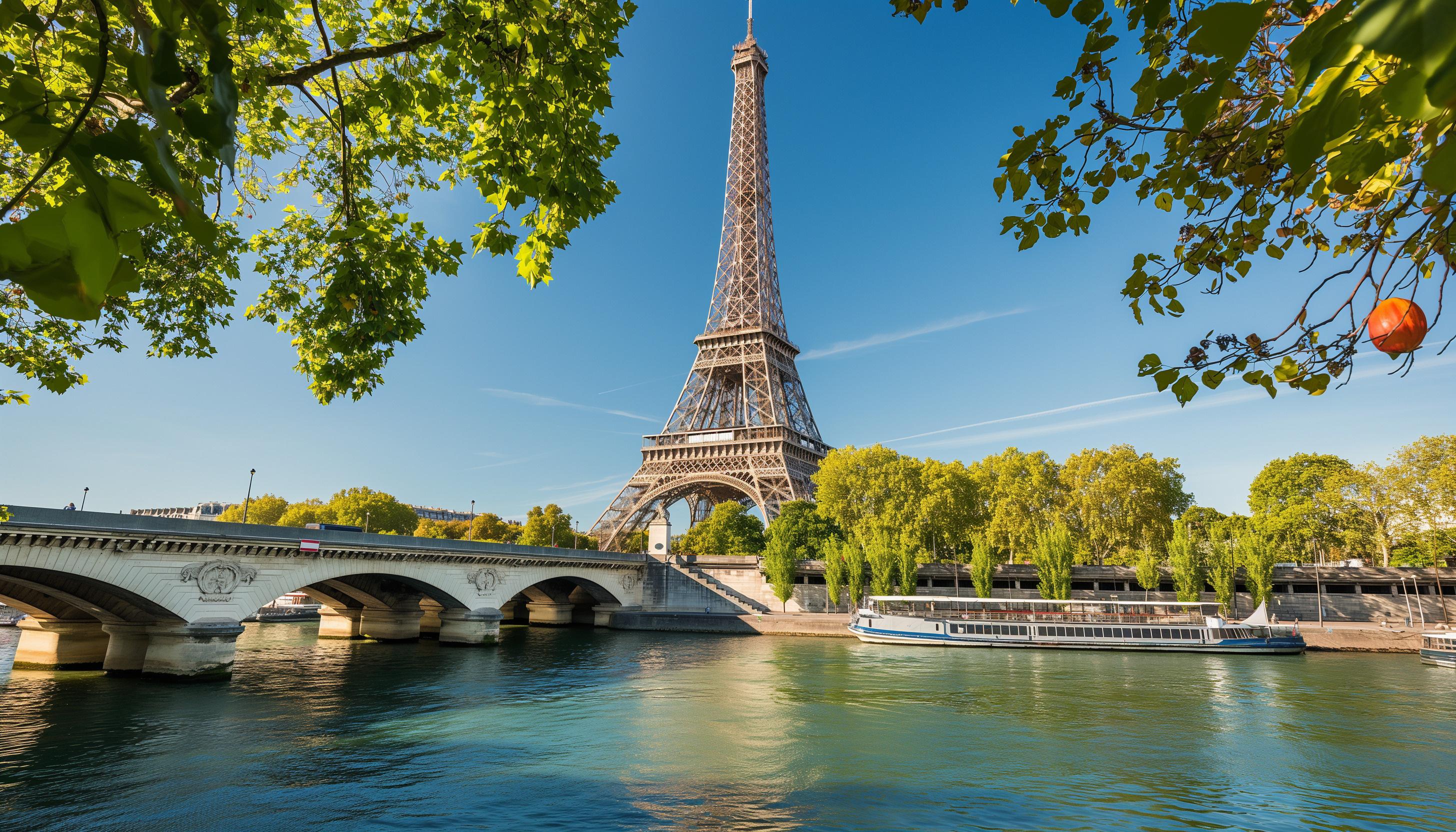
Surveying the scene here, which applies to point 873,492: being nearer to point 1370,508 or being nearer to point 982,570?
point 982,570

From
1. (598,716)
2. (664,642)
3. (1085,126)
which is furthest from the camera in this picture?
(664,642)

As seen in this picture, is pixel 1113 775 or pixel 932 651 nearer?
pixel 1113 775

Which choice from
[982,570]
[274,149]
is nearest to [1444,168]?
[274,149]

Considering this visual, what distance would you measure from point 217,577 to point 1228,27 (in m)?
29.6

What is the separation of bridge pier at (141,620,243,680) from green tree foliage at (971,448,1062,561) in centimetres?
4396

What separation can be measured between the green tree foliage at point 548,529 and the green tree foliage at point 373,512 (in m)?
11.6

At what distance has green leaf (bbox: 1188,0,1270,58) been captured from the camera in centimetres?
114

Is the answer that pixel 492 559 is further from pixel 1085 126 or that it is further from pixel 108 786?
pixel 1085 126

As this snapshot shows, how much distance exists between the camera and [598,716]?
19.1 metres

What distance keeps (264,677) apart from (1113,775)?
Answer: 25.0 meters

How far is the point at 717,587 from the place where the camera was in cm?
5181

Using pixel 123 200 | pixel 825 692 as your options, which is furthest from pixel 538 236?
pixel 825 692

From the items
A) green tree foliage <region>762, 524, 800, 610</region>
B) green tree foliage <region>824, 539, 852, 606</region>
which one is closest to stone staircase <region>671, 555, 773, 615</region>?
green tree foliage <region>762, 524, 800, 610</region>

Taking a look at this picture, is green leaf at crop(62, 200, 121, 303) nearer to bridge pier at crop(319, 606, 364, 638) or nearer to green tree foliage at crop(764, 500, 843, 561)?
bridge pier at crop(319, 606, 364, 638)
